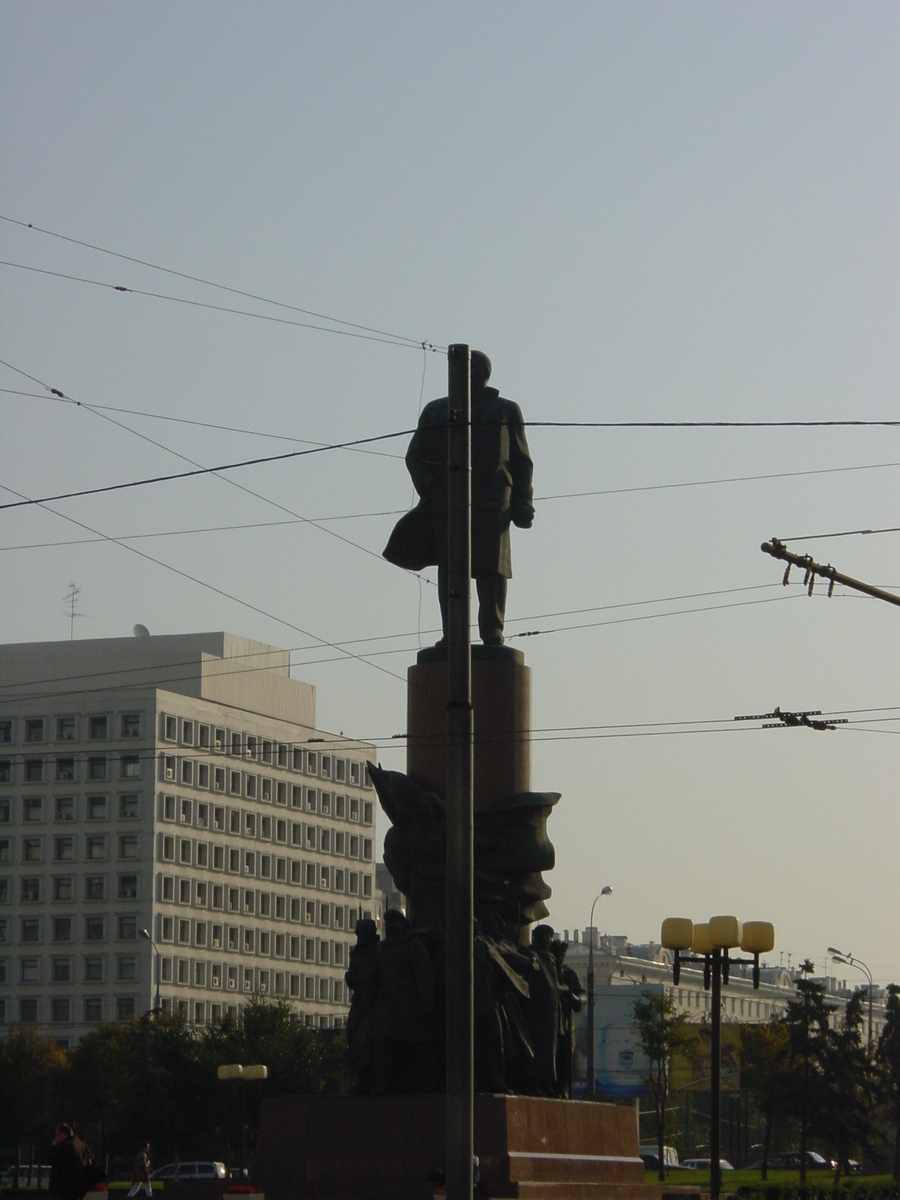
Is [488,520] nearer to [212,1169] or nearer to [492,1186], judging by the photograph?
[492,1186]

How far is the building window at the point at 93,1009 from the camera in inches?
3696

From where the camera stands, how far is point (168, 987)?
9462 cm

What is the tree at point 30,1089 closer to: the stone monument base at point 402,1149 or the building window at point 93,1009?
the building window at point 93,1009

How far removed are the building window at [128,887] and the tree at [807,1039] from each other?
39.3m

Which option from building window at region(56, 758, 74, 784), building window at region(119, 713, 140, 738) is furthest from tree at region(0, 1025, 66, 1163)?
building window at region(56, 758, 74, 784)

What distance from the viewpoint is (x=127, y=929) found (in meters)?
95.6

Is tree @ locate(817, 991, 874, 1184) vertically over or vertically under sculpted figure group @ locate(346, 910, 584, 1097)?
under

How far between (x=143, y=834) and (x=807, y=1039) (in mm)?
40752

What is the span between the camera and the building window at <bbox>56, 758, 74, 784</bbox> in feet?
320

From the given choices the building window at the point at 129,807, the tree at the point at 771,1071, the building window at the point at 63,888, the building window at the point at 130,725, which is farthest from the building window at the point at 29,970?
the tree at the point at 771,1071

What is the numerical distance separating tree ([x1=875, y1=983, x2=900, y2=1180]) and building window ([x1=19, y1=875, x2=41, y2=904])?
41246mm

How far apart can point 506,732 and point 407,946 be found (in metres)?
3.04

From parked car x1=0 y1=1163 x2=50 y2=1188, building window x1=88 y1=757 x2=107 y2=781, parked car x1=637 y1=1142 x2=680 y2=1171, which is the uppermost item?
building window x1=88 y1=757 x2=107 y2=781

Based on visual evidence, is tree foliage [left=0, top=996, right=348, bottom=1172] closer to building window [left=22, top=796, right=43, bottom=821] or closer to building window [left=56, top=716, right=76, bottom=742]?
building window [left=22, top=796, right=43, bottom=821]
